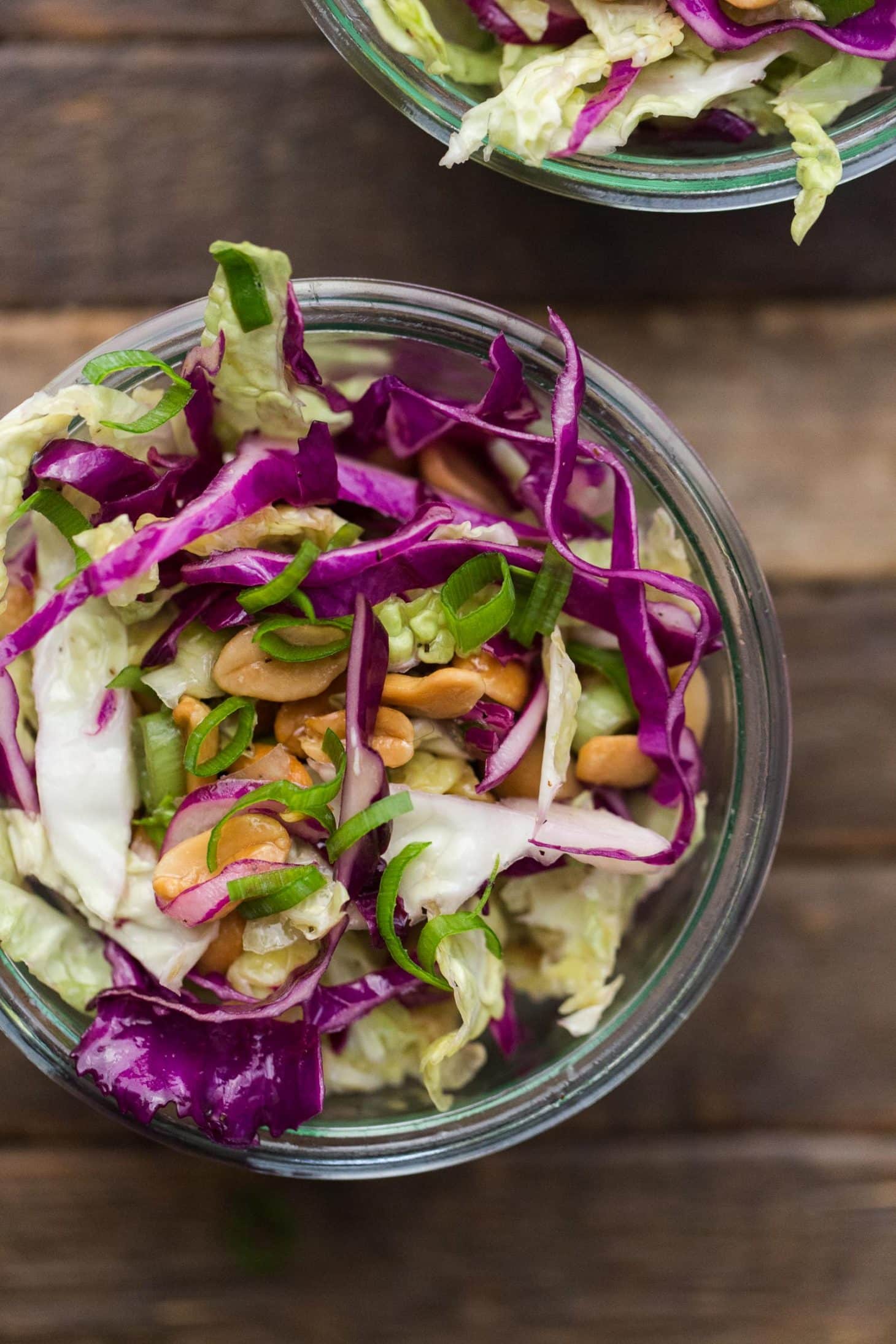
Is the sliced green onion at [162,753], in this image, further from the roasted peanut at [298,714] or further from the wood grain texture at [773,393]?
the wood grain texture at [773,393]

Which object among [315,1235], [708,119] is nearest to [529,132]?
[708,119]

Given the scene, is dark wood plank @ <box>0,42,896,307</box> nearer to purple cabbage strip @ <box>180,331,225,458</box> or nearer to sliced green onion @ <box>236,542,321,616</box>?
purple cabbage strip @ <box>180,331,225,458</box>

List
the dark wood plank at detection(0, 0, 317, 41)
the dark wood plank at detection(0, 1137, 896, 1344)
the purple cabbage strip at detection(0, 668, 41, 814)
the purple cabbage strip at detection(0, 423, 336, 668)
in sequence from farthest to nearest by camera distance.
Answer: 1. the dark wood plank at detection(0, 1137, 896, 1344)
2. the dark wood plank at detection(0, 0, 317, 41)
3. the purple cabbage strip at detection(0, 668, 41, 814)
4. the purple cabbage strip at detection(0, 423, 336, 668)

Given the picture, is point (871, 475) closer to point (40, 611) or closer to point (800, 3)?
point (800, 3)

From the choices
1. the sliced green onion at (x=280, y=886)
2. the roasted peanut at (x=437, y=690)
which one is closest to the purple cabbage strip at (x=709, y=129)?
the roasted peanut at (x=437, y=690)

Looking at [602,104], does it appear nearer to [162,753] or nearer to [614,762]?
[614,762]

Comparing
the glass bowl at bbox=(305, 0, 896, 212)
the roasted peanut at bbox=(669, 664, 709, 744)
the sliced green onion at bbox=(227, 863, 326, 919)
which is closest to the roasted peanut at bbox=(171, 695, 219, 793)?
the sliced green onion at bbox=(227, 863, 326, 919)
